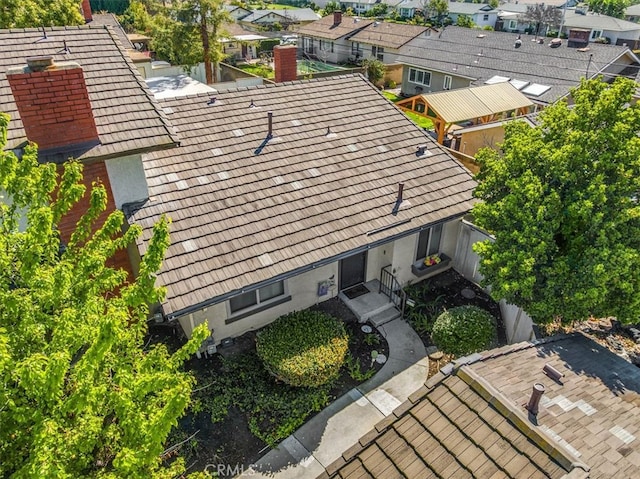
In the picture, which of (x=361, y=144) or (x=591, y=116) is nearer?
(x=591, y=116)

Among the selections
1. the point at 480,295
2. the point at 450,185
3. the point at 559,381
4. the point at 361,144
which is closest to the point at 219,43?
the point at 361,144

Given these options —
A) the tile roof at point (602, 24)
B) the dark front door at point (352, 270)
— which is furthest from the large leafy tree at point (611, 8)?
the dark front door at point (352, 270)

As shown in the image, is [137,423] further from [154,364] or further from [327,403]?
[327,403]

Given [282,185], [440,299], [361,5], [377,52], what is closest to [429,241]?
[440,299]

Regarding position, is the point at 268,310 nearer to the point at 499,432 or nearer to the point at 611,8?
the point at 499,432

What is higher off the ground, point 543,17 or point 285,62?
point 285,62

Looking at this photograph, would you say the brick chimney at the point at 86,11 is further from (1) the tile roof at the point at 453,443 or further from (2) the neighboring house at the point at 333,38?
(1) the tile roof at the point at 453,443
